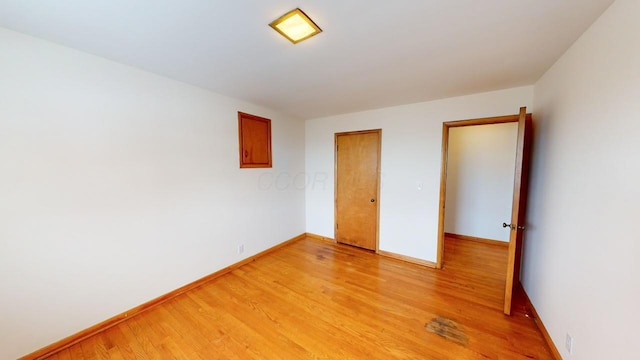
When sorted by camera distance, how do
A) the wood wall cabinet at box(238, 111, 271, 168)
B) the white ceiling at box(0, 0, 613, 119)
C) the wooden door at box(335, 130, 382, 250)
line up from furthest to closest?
the wooden door at box(335, 130, 382, 250) < the wood wall cabinet at box(238, 111, 271, 168) < the white ceiling at box(0, 0, 613, 119)

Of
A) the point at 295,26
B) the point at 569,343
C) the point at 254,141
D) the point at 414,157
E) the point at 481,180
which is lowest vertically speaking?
the point at 569,343

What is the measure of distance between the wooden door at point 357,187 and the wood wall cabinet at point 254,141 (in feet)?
4.10

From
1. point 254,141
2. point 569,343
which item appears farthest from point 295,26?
point 569,343

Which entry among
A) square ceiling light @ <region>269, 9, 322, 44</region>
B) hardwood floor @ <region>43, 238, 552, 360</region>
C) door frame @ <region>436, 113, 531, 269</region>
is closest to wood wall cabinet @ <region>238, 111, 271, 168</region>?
hardwood floor @ <region>43, 238, 552, 360</region>

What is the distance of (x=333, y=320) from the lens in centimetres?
196

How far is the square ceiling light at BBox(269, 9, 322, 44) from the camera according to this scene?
127cm

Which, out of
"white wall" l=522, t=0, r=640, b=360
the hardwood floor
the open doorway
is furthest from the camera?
the open doorway

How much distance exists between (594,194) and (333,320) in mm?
2084

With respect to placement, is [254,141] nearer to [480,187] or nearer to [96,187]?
[96,187]

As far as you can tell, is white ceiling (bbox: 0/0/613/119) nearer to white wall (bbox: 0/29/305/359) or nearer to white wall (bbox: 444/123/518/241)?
white wall (bbox: 0/29/305/359)

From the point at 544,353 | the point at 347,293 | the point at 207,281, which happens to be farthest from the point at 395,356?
the point at 207,281

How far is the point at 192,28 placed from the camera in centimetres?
140

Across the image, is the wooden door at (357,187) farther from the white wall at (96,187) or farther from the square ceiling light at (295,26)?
the square ceiling light at (295,26)

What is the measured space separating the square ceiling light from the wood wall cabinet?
1718 millimetres
